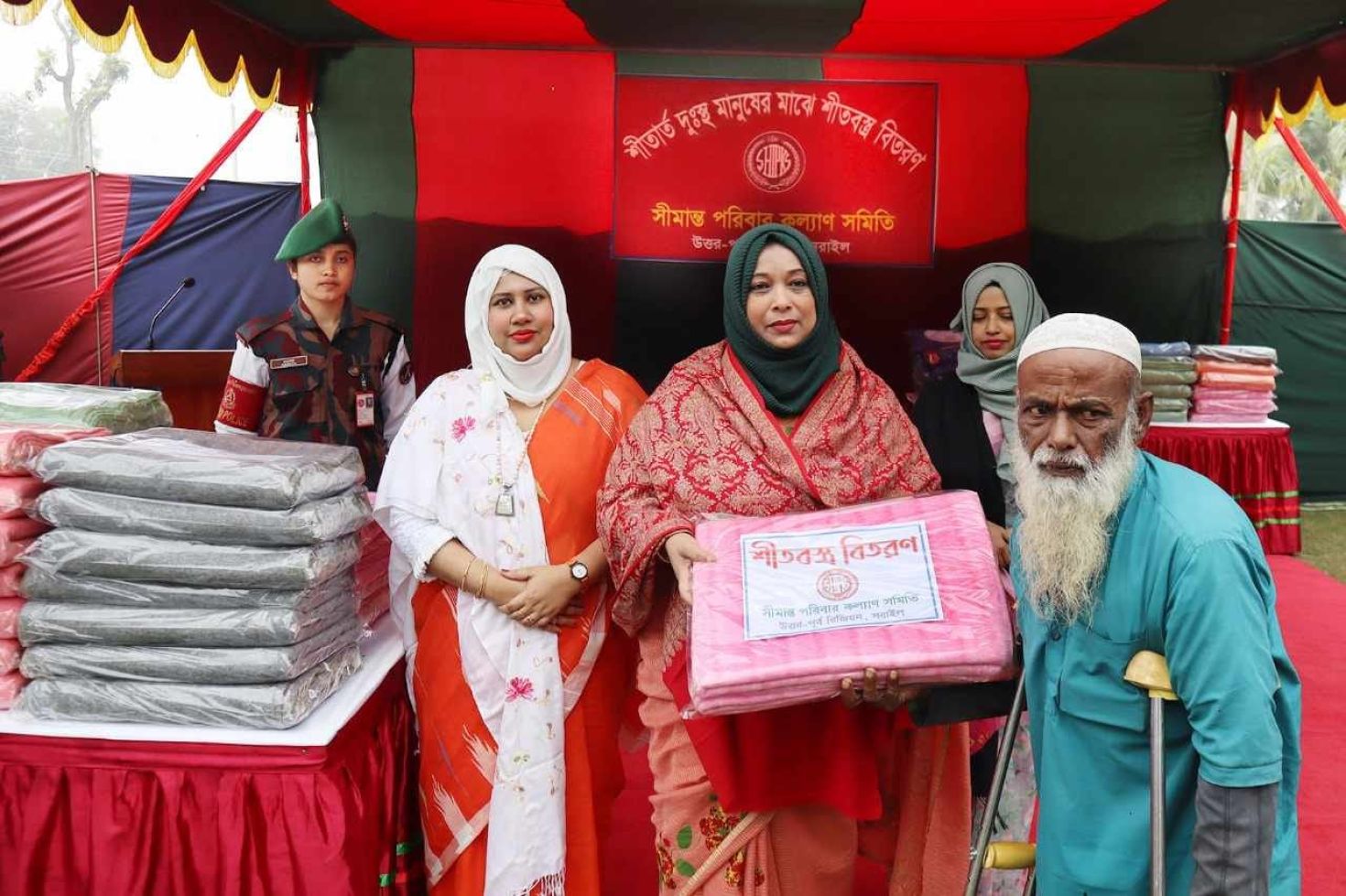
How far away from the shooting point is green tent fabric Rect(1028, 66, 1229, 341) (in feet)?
Result: 15.0

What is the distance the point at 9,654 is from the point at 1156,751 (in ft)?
6.40

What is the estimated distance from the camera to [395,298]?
4.66 metres

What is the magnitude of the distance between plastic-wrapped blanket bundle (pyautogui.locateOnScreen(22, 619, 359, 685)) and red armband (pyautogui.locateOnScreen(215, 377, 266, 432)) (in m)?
1.21

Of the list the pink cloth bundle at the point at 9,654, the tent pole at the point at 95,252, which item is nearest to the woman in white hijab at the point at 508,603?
the pink cloth bundle at the point at 9,654

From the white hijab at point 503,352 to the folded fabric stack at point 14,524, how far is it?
884 millimetres

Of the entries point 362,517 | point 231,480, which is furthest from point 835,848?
point 231,480

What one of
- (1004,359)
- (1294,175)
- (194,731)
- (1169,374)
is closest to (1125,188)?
(1169,374)

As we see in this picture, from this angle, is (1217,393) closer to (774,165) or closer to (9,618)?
(774,165)

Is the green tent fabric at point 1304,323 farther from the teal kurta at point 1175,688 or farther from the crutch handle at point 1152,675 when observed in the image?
the crutch handle at point 1152,675

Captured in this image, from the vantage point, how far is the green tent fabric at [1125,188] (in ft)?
15.0

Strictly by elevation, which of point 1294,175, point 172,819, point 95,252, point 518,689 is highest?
point 1294,175

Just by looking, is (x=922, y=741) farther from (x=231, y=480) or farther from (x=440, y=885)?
(x=231, y=480)

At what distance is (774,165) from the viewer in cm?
450

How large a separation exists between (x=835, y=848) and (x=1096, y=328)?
128 cm
